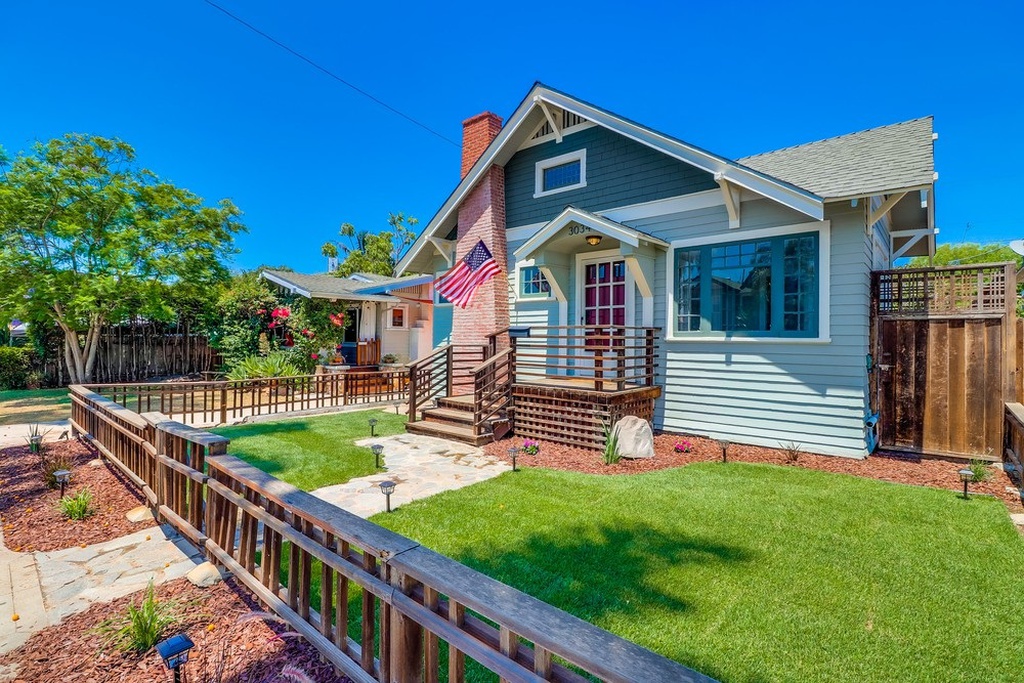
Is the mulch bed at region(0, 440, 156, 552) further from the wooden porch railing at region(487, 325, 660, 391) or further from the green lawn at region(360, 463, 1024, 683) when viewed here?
the wooden porch railing at region(487, 325, 660, 391)

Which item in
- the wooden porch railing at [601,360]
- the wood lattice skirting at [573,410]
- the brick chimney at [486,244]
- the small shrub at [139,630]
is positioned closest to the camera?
the small shrub at [139,630]

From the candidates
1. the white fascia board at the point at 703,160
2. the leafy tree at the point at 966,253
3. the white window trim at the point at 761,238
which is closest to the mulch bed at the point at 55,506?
the white window trim at the point at 761,238

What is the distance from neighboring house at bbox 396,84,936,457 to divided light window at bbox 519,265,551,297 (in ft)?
0.11

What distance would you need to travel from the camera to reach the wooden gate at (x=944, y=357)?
622 cm

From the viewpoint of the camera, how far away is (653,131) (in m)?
7.64

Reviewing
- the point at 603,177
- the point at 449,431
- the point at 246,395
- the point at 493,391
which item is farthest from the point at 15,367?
the point at 603,177

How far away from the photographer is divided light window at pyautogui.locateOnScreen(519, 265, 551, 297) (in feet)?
31.0

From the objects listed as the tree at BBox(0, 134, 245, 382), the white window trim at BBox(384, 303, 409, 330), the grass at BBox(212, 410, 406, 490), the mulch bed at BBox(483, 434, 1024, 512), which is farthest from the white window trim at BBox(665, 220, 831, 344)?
the tree at BBox(0, 134, 245, 382)

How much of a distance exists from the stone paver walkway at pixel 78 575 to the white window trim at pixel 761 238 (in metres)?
7.17

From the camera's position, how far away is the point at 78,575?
3.14m

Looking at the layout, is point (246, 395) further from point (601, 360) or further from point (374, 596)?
point (374, 596)

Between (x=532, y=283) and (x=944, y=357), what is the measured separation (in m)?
6.67

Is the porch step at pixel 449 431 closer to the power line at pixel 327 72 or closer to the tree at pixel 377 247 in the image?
the power line at pixel 327 72

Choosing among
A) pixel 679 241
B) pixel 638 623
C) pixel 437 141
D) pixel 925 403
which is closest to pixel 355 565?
pixel 638 623
